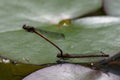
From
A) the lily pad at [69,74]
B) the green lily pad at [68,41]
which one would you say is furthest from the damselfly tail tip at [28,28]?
the lily pad at [69,74]

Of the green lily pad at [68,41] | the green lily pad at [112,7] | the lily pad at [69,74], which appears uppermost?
the green lily pad at [112,7]

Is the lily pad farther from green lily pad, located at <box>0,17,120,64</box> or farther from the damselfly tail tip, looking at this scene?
the damselfly tail tip

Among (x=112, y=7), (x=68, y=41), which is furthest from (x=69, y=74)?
(x=112, y=7)

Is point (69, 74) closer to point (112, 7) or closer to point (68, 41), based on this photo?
point (68, 41)

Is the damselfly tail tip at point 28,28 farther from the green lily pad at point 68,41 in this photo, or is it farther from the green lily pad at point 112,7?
the green lily pad at point 112,7

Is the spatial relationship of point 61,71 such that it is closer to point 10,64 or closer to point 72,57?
point 72,57

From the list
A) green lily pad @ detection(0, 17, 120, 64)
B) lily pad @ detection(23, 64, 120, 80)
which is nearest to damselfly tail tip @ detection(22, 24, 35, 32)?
green lily pad @ detection(0, 17, 120, 64)

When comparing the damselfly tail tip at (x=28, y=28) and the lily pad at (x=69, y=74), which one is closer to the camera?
the lily pad at (x=69, y=74)

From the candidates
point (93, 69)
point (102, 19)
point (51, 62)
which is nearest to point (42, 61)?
point (51, 62)
